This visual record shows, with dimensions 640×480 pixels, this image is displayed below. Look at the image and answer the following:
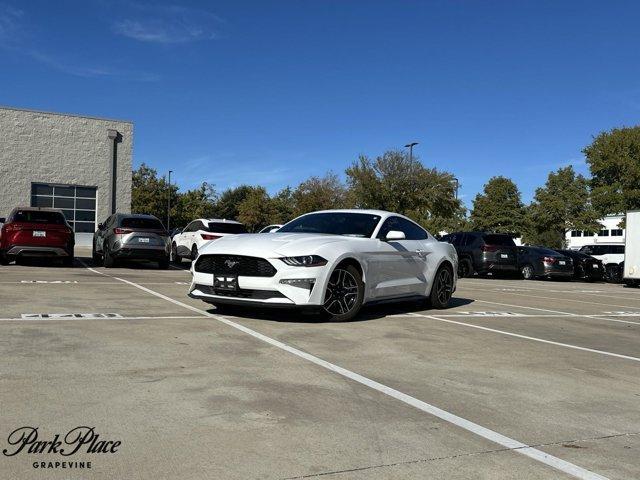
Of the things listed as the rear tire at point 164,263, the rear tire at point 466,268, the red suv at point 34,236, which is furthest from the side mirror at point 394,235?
the rear tire at point 466,268

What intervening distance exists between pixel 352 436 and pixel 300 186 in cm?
6986

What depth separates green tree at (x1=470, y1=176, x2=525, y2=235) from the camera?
269 feet

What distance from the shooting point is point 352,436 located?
11.5 ft

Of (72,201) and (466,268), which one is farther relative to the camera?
(72,201)

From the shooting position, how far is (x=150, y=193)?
72812 millimetres

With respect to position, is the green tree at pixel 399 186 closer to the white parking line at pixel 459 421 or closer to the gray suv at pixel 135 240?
the gray suv at pixel 135 240

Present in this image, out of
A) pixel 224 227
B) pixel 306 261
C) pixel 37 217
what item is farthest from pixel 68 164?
pixel 306 261

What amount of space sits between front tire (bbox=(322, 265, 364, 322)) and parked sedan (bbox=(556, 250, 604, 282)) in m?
20.8

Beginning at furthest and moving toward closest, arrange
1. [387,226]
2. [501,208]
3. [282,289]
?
[501,208], [387,226], [282,289]

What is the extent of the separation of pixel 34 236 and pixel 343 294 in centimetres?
1165

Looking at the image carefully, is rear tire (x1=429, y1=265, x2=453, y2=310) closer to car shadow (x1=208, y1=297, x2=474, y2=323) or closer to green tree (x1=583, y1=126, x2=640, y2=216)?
car shadow (x1=208, y1=297, x2=474, y2=323)

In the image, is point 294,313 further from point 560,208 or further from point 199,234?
point 560,208

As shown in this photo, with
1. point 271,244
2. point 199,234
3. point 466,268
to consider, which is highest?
point 199,234

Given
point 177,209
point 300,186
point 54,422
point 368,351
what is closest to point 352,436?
point 54,422
